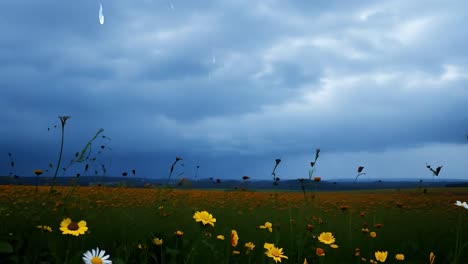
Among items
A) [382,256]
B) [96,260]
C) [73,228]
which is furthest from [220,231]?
[96,260]

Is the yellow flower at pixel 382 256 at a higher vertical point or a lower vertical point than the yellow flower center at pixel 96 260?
lower

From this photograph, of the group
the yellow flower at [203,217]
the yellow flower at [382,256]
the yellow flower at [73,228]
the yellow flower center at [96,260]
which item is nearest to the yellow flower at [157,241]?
→ the yellow flower at [203,217]

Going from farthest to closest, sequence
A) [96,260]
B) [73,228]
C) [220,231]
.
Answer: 1. [220,231]
2. [73,228]
3. [96,260]

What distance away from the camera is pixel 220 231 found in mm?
5484

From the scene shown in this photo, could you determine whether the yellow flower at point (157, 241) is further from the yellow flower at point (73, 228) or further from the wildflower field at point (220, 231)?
the yellow flower at point (73, 228)

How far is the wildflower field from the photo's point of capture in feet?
10.2

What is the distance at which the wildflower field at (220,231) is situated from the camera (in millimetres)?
3100

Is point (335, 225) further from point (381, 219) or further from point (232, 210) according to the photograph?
point (232, 210)

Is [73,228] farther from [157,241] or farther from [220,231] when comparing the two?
[220,231]

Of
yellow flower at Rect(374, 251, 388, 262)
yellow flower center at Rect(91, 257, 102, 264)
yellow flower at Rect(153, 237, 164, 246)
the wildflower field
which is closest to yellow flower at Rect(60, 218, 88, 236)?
the wildflower field

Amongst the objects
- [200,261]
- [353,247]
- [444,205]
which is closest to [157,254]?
[200,261]

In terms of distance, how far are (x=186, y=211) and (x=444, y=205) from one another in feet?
16.7

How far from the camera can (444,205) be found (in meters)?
8.30

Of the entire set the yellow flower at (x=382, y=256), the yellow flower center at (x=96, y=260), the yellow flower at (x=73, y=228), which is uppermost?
the yellow flower at (x=73, y=228)
